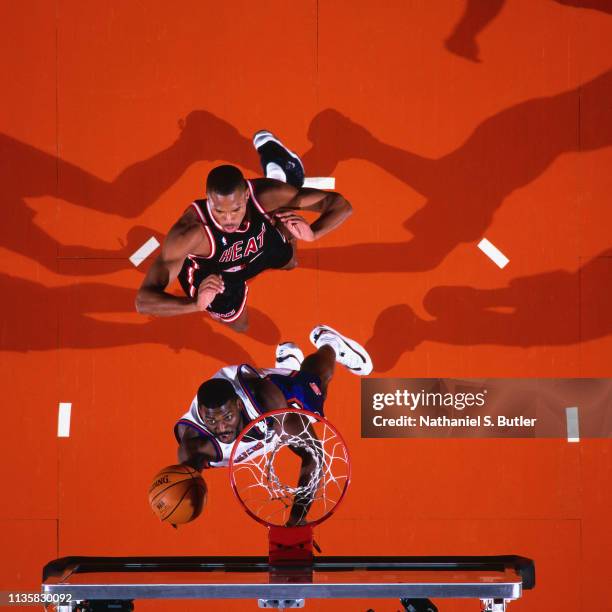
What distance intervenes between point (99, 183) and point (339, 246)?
4.44 ft

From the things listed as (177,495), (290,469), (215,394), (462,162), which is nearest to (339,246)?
(462,162)

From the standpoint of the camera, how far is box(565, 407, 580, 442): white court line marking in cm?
431

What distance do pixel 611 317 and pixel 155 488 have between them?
2.58 meters

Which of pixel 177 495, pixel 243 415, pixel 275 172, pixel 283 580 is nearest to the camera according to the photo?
pixel 283 580

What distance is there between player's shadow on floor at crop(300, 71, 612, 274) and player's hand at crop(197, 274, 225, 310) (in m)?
→ 0.47

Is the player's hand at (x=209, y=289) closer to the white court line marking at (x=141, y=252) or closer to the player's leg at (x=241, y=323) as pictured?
the player's leg at (x=241, y=323)

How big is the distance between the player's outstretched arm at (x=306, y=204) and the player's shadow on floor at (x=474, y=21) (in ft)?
3.43

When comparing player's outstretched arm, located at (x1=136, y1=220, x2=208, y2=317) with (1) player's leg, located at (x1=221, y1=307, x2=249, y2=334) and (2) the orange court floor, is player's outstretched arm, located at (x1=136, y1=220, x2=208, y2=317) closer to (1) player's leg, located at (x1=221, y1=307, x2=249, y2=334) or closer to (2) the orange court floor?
(2) the orange court floor

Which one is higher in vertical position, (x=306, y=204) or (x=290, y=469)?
(x=306, y=204)

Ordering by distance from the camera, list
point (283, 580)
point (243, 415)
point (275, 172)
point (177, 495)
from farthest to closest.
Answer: point (275, 172), point (243, 415), point (177, 495), point (283, 580)

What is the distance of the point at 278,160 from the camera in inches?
169

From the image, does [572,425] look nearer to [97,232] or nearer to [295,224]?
[295,224]

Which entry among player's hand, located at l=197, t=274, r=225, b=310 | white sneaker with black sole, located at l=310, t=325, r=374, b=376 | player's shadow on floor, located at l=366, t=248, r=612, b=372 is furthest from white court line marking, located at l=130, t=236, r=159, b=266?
player's shadow on floor, located at l=366, t=248, r=612, b=372

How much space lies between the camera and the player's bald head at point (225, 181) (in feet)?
13.8
